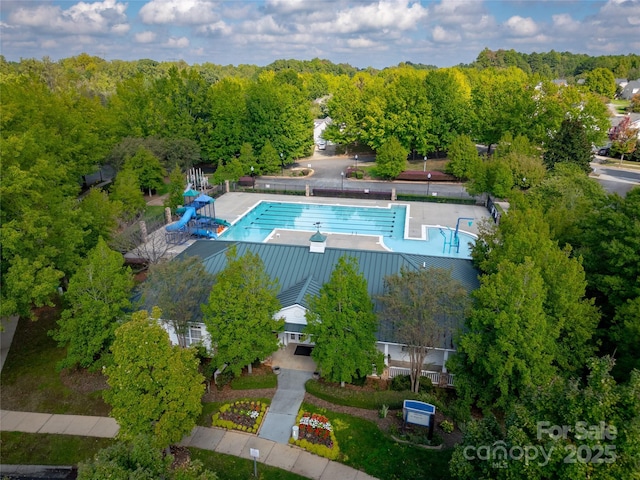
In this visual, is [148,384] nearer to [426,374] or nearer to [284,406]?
[284,406]

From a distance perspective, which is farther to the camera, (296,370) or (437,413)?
(296,370)

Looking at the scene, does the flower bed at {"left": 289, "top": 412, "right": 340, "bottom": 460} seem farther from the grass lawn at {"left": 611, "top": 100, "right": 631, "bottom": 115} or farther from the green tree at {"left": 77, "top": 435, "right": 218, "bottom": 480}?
the grass lawn at {"left": 611, "top": 100, "right": 631, "bottom": 115}

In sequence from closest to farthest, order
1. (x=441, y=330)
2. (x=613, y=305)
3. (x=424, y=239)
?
(x=441, y=330), (x=613, y=305), (x=424, y=239)

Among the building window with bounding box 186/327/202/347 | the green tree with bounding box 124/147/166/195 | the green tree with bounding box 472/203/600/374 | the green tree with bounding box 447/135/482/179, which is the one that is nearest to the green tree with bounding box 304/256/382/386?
the green tree with bounding box 472/203/600/374

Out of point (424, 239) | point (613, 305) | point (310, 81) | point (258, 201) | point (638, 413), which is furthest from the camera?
point (310, 81)

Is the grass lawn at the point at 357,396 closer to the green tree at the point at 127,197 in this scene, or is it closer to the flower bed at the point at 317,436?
the flower bed at the point at 317,436

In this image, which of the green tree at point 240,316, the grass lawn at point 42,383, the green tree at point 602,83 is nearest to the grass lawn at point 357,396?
the green tree at point 240,316

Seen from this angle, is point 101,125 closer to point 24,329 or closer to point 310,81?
point 24,329

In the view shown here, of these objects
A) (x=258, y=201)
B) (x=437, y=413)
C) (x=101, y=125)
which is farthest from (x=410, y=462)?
(x=101, y=125)

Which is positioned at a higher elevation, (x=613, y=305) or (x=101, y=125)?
(x=101, y=125)
